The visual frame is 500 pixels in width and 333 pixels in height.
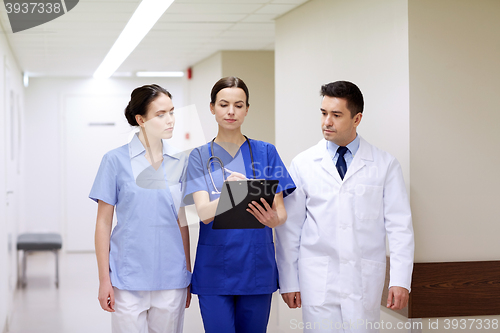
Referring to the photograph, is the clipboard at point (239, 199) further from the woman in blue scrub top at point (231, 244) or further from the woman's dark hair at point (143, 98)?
the woman's dark hair at point (143, 98)

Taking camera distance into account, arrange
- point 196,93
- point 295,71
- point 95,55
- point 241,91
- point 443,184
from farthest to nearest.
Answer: point 196,93 → point 95,55 → point 295,71 → point 443,184 → point 241,91

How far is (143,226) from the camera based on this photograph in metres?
1.98

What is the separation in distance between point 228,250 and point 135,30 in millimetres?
3285

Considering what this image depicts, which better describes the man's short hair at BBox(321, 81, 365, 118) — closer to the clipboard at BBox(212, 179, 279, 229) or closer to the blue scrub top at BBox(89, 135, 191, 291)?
the clipboard at BBox(212, 179, 279, 229)

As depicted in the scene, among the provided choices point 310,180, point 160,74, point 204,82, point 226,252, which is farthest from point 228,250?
point 160,74

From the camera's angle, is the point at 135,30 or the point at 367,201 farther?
the point at 135,30

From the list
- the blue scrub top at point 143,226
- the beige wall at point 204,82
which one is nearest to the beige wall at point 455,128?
the blue scrub top at point 143,226

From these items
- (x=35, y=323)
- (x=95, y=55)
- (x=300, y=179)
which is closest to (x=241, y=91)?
(x=300, y=179)

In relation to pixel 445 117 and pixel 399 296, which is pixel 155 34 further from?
pixel 399 296

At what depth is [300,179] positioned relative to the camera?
7.18ft

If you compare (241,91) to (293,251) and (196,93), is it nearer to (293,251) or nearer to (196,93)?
(293,251)

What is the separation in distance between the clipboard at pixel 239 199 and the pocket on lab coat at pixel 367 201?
44 cm

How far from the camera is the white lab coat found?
208 cm

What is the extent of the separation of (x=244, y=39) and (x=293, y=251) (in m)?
3.55
